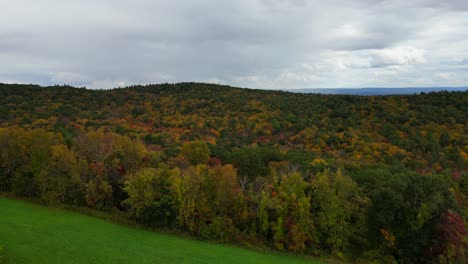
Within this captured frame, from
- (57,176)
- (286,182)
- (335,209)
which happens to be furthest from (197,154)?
(335,209)

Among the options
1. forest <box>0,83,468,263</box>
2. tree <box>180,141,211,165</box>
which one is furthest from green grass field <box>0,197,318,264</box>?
tree <box>180,141,211,165</box>

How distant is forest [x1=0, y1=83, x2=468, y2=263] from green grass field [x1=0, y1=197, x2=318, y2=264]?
7.75 feet

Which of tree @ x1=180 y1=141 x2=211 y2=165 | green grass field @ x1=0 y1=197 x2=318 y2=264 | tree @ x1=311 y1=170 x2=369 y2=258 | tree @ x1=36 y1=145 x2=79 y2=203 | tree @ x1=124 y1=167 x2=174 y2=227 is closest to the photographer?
green grass field @ x1=0 y1=197 x2=318 y2=264

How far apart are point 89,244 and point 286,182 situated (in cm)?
1836

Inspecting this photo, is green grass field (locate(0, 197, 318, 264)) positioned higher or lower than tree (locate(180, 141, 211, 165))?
lower

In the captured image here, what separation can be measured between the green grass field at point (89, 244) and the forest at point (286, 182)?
2361 mm

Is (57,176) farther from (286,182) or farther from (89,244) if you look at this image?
(286,182)

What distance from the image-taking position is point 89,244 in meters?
26.0

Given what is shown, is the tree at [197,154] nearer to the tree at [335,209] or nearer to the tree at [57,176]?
the tree at [57,176]

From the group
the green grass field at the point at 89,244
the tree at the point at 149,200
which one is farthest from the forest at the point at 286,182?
the green grass field at the point at 89,244

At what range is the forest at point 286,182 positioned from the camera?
29750 mm

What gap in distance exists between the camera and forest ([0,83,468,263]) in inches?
1171

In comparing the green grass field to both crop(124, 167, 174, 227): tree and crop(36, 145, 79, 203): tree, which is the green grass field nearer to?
crop(124, 167, 174, 227): tree

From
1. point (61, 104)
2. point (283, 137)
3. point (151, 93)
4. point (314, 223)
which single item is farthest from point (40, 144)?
point (151, 93)
